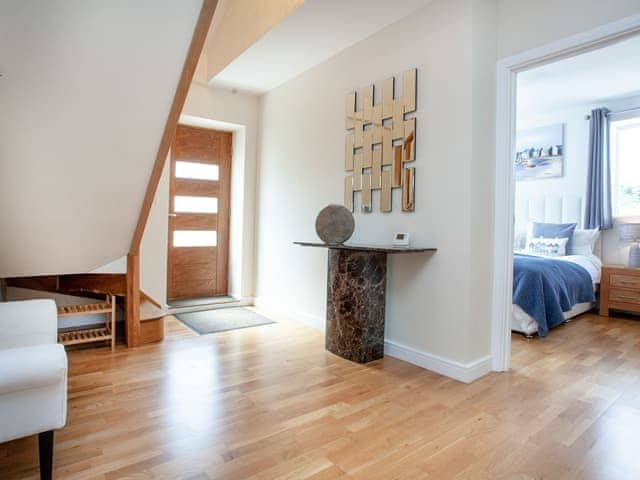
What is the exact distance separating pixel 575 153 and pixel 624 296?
1948mm

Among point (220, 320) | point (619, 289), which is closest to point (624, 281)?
point (619, 289)

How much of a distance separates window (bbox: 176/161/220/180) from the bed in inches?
→ 138

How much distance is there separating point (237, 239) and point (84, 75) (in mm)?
3305

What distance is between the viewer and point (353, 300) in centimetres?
279

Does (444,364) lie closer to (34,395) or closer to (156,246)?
(34,395)

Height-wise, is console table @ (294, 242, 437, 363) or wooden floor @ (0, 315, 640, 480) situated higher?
console table @ (294, 242, 437, 363)

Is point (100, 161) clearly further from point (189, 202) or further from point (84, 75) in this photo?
point (189, 202)

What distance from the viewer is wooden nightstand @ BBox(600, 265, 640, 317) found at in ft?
13.6

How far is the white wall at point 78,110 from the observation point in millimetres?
1348

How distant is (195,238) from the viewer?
469 cm

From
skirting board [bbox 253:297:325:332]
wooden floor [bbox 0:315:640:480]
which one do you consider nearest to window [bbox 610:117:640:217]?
wooden floor [bbox 0:315:640:480]

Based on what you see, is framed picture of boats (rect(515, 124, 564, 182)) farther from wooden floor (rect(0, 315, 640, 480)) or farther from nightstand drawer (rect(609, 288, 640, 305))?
wooden floor (rect(0, 315, 640, 480))

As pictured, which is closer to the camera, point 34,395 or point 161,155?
point 34,395

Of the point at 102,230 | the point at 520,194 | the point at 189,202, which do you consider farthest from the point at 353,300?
the point at 520,194
